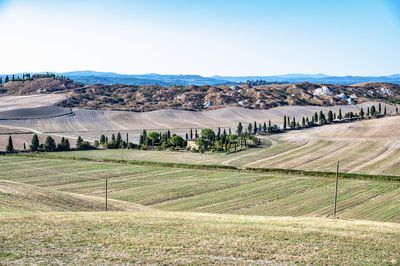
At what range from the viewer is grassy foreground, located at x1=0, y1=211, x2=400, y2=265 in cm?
2233

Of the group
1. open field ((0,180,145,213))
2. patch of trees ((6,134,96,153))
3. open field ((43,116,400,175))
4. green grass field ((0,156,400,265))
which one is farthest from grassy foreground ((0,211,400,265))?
patch of trees ((6,134,96,153))

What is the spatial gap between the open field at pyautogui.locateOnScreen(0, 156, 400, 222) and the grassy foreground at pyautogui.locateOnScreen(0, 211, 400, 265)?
2348 centimetres

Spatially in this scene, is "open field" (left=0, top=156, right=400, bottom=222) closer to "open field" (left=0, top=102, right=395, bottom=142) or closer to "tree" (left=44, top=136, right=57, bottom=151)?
"tree" (left=44, top=136, right=57, bottom=151)

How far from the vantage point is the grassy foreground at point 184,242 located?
22328 millimetres

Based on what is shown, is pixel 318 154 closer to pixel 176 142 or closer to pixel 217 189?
pixel 176 142

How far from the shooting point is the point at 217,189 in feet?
219

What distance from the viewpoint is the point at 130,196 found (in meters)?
62.2

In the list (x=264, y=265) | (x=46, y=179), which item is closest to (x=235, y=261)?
(x=264, y=265)

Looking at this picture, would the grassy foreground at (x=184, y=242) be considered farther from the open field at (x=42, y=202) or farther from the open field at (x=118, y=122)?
the open field at (x=118, y=122)

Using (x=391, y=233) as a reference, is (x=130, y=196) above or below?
below

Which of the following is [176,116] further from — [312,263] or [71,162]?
[312,263]

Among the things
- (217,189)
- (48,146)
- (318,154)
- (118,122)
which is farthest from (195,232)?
(118,122)

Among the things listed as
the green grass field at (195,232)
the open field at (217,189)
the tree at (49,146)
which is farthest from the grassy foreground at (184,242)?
the tree at (49,146)

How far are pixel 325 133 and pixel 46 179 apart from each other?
75.5 m
